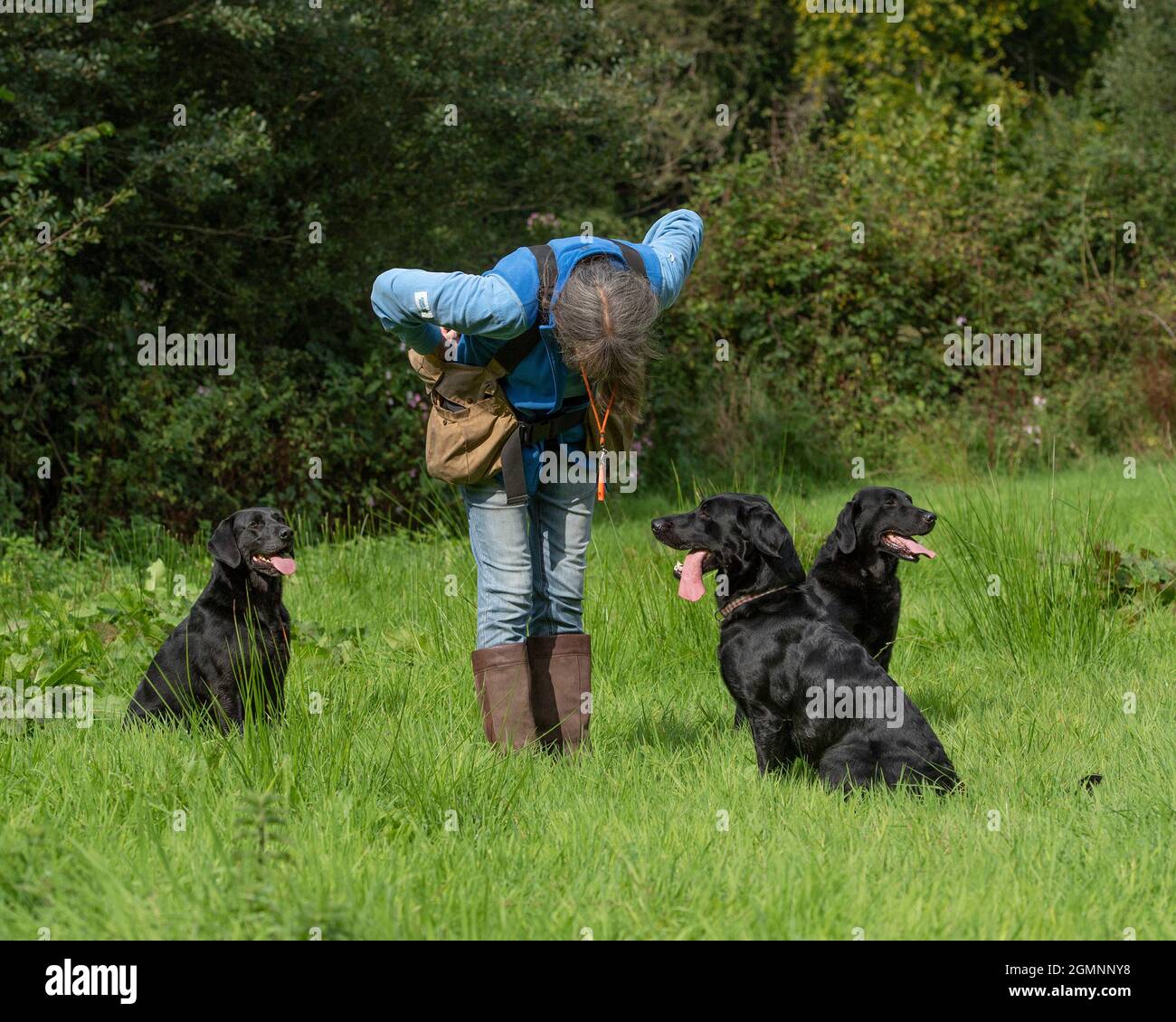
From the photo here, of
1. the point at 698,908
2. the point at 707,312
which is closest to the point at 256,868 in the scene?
the point at 698,908

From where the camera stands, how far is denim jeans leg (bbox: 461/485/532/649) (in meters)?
4.74

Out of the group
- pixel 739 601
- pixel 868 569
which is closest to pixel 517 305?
pixel 739 601

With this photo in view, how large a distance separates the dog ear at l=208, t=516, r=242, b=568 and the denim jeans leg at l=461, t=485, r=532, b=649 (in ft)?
3.53

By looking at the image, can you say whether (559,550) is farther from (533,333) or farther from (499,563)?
(533,333)

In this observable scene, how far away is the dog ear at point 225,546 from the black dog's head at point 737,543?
1694 millimetres

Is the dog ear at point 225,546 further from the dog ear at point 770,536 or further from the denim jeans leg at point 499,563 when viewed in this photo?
the dog ear at point 770,536

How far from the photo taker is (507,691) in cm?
486

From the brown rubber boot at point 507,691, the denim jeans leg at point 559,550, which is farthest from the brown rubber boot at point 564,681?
the brown rubber boot at point 507,691

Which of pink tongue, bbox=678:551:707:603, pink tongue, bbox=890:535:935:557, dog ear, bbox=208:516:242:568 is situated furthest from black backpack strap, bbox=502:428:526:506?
pink tongue, bbox=890:535:935:557

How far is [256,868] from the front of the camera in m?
3.25

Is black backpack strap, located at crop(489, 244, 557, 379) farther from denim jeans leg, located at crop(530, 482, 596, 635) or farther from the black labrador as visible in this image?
the black labrador

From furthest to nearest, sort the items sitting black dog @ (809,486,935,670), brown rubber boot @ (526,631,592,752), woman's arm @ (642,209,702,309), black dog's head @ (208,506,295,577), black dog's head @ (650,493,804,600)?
1. sitting black dog @ (809,486,935,670)
2. black dog's head @ (208,506,295,577)
3. brown rubber boot @ (526,631,592,752)
4. black dog's head @ (650,493,804,600)
5. woman's arm @ (642,209,702,309)

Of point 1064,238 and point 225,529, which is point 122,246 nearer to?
point 225,529

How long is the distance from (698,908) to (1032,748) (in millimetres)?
2098
